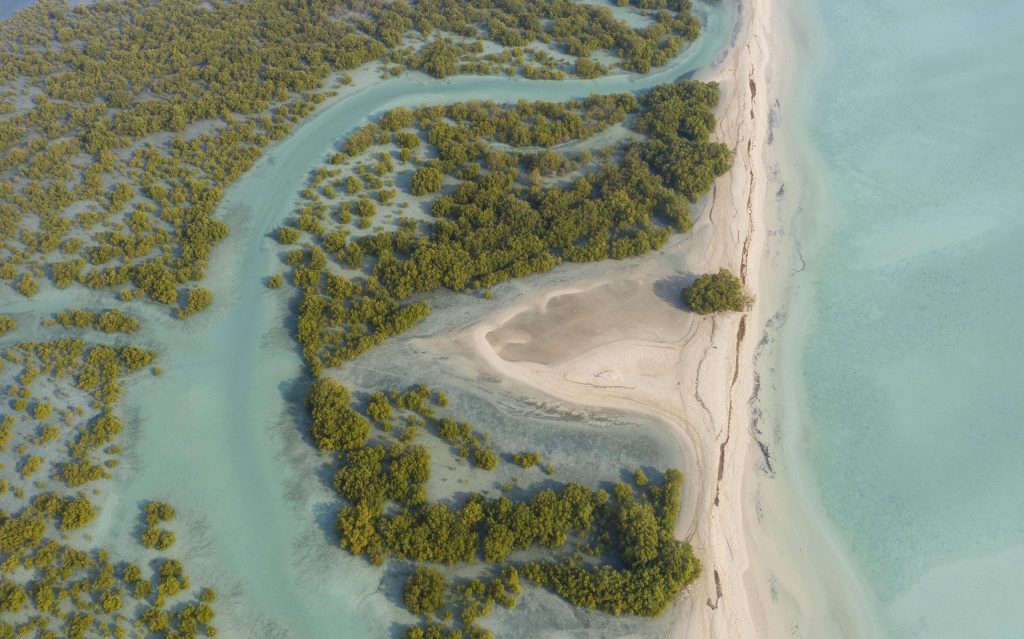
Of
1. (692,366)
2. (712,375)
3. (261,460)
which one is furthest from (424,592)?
(712,375)

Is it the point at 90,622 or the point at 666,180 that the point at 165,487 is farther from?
the point at 666,180

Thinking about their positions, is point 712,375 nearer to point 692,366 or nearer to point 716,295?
point 692,366

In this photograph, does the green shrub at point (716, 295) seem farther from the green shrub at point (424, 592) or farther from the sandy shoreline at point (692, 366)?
the green shrub at point (424, 592)

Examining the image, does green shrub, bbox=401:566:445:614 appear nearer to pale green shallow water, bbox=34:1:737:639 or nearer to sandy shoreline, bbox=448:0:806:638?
pale green shallow water, bbox=34:1:737:639

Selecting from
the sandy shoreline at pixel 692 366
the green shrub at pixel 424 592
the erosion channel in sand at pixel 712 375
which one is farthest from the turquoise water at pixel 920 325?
Answer: the green shrub at pixel 424 592

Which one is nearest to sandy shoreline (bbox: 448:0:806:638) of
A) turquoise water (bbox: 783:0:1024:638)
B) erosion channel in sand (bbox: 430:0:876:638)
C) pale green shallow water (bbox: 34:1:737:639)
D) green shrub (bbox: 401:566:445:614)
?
erosion channel in sand (bbox: 430:0:876:638)

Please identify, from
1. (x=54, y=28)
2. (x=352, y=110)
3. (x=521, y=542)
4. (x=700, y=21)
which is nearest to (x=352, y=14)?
(x=352, y=110)

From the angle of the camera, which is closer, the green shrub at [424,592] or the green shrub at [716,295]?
the green shrub at [424,592]
